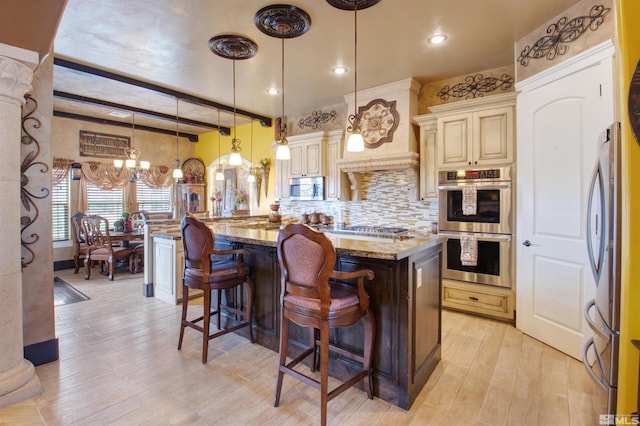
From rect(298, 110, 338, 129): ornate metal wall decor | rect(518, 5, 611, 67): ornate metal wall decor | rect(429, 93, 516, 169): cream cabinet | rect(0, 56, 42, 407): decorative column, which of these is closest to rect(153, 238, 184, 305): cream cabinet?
rect(0, 56, 42, 407): decorative column

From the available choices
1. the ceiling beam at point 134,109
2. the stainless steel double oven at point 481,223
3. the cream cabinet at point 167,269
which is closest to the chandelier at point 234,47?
the cream cabinet at point 167,269

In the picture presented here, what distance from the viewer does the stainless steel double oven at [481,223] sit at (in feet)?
11.0

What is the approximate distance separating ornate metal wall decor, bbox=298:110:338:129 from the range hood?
91cm

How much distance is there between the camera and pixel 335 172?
16.9 feet

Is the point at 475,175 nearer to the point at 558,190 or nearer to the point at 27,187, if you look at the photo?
the point at 558,190

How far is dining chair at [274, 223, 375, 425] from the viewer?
1.77m

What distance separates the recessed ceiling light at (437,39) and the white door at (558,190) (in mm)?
923

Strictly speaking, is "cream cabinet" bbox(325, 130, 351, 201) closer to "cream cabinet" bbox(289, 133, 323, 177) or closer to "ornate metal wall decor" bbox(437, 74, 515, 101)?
"cream cabinet" bbox(289, 133, 323, 177)

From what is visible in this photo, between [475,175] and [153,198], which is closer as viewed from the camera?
[475,175]

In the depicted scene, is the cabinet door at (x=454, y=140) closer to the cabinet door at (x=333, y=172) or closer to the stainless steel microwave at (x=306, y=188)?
the cabinet door at (x=333, y=172)

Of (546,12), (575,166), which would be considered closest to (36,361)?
(575,166)

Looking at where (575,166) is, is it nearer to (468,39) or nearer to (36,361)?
(468,39)

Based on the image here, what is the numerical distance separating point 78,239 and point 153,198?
6.36ft
